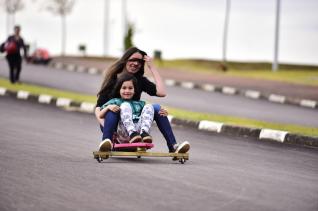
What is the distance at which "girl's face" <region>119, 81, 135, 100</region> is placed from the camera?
9320 mm

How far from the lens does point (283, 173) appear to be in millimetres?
8797

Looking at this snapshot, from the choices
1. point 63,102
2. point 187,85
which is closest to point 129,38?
point 187,85

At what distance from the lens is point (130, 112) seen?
919cm

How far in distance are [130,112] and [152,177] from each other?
1398mm

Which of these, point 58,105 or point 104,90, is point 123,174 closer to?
point 104,90

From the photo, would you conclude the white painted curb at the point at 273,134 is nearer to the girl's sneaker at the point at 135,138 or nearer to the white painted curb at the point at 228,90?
the girl's sneaker at the point at 135,138

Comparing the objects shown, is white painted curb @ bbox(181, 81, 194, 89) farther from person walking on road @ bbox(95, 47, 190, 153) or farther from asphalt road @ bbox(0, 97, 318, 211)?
person walking on road @ bbox(95, 47, 190, 153)

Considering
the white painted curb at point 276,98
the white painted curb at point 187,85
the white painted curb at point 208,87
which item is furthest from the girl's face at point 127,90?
the white painted curb at point 187,85

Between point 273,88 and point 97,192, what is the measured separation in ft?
70.7

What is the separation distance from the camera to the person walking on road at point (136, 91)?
9195 millimetres

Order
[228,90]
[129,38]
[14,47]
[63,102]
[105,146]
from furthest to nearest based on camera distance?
[129,38]
[228,90]
[14,47]
[63,102]
[105,146]

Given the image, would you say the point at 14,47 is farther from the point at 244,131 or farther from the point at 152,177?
the point at 152,177

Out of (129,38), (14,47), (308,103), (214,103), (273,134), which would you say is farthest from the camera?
(129,38)

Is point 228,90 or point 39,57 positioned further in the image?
point 39,57
